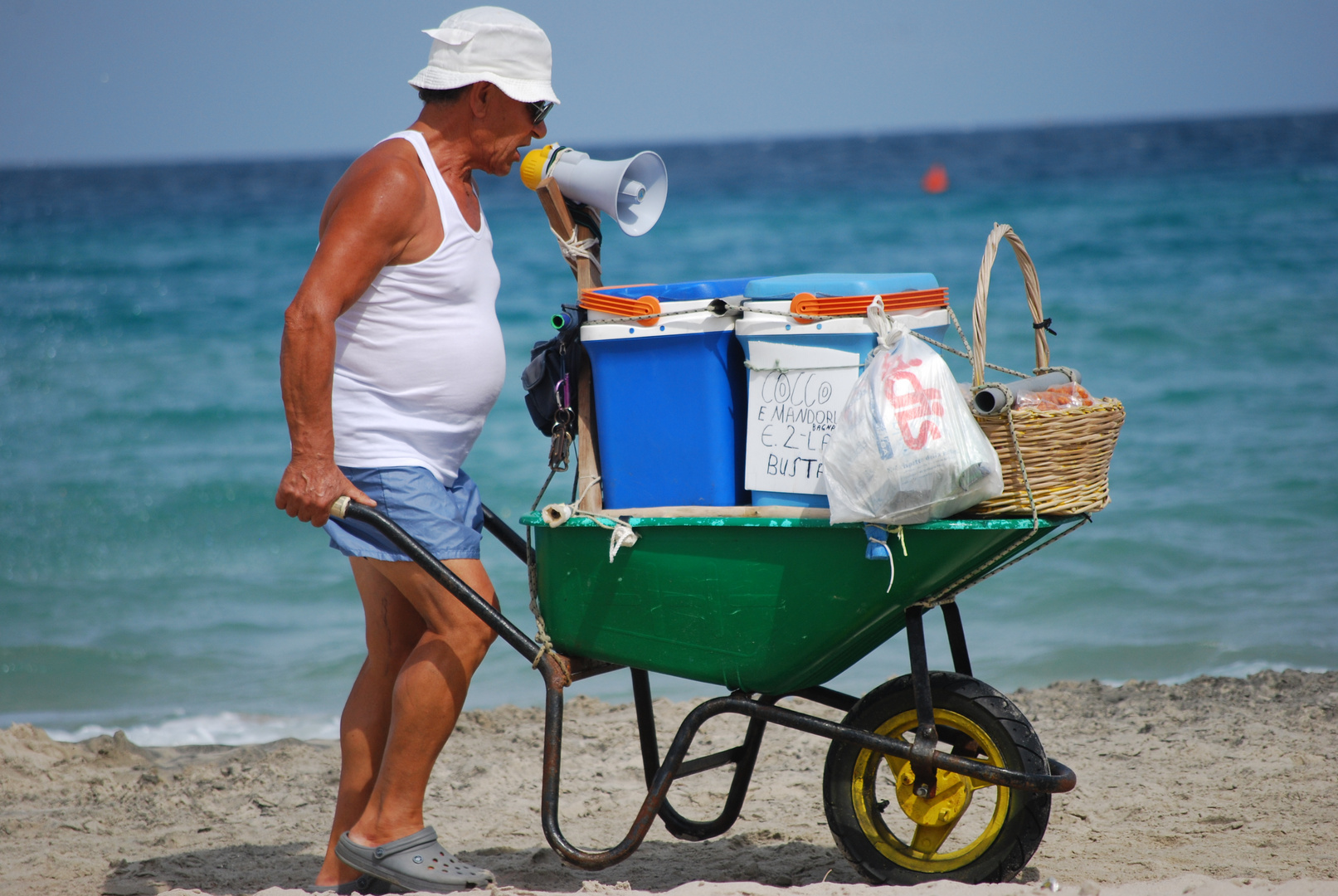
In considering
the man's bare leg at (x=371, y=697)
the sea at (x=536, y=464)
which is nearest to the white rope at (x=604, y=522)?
the man's bare leg at (x=371, y=697)

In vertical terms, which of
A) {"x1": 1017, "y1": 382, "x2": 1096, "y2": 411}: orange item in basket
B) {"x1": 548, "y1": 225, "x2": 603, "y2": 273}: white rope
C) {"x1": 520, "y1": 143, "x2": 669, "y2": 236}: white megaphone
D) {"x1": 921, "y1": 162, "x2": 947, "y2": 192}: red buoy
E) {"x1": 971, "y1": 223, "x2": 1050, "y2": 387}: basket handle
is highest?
{"x1": 921, "y1": 162, "x2": 947, "y2": 192}: red buoy

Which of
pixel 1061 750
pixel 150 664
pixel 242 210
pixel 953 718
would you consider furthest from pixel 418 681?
pixel 242 210

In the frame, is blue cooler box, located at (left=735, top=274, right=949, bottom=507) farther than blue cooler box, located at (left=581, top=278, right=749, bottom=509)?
No

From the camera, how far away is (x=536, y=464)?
27.8ft

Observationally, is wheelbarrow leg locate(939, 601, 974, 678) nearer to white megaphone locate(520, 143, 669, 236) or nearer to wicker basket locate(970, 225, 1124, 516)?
wicker basket locate(970, 225, 1124, 516)

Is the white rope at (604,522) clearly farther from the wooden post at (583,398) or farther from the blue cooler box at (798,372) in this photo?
the blue cooler box at (798,372)

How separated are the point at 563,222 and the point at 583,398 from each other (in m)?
0.39

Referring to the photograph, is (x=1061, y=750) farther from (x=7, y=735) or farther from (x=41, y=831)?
(x=7, y=735)

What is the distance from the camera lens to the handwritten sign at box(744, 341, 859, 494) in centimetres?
221

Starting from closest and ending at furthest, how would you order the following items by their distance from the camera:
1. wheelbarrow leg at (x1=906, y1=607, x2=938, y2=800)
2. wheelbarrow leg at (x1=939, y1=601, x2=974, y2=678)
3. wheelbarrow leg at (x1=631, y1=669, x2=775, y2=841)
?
wheelbarrow leg at (x1=906, y1=607, x2=938, y2=800), wheelbarrow leg at (x1=939, y1=601, x2=974, y2=678), wheelbarrow leg at (x1=631, y1=669, x2=775, y2=841)

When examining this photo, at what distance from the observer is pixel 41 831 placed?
3340 mm

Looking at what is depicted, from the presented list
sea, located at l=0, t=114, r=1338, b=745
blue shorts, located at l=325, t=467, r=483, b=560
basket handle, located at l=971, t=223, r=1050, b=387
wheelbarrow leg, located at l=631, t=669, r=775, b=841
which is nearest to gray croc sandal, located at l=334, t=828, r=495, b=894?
wheelbarrow leg, located at l=631, t=669, r=775, b=841

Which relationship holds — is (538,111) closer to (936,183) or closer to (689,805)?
(689,805)

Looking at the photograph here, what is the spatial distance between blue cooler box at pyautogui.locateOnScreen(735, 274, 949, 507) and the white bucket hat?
655mm
